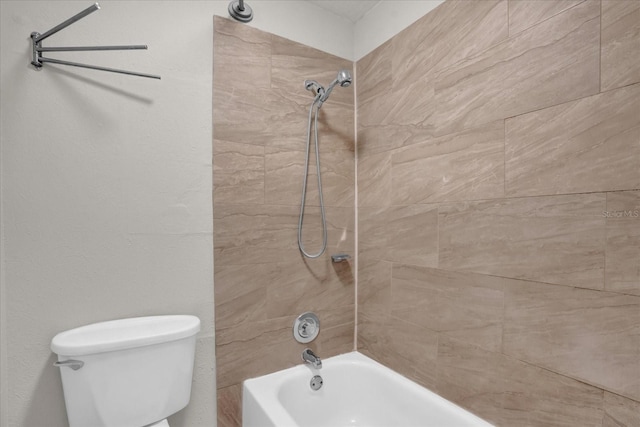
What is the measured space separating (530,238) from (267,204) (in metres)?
1.12

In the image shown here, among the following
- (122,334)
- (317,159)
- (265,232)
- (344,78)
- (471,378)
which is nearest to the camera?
(122,334)

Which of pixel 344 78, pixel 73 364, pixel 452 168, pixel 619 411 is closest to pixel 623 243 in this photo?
pixel 619 411

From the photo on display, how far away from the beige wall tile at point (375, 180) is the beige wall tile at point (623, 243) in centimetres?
A: 88

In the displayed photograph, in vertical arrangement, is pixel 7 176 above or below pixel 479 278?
above

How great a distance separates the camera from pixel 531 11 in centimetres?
108

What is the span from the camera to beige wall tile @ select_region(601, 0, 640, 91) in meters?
0.86

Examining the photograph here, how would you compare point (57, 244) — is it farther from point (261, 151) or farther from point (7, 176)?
point (261, 151)

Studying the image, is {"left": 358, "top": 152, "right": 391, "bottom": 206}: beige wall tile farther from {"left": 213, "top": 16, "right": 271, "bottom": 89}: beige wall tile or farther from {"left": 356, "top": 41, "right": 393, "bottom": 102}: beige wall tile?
{"left": 213, "top": 16, "right": 271, "bottom": 89}: beige wall tile

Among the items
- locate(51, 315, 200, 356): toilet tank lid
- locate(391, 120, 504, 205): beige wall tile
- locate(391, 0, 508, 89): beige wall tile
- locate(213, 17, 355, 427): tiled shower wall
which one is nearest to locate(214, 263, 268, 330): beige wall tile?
locate(213, 17, 355, 427): tiled shower wall

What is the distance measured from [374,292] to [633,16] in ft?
4.72

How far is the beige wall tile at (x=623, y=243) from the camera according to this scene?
2.84ft

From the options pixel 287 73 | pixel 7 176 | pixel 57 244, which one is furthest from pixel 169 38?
pixel 57 244

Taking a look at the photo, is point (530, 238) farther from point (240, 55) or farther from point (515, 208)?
point (240, 55)

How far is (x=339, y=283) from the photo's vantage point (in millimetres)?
1791
